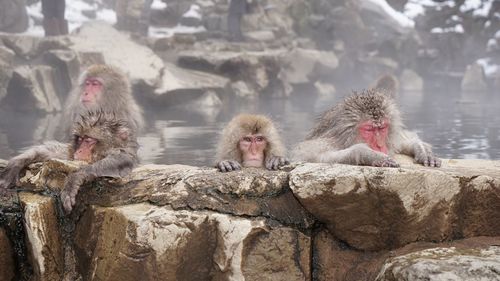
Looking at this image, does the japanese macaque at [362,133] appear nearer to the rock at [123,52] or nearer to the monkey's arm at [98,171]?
the monkey's arm at [98,171]

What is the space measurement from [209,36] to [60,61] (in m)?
5.78

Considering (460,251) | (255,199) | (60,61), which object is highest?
(60,61)

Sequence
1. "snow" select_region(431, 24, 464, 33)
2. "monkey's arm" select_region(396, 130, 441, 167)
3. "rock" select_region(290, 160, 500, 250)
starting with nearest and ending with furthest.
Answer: "rock" select_region(290, 160, 500, 250) → "monkey's arm" select_region(396, 130, 441, 167) → "snow" select_region(431, 24, 464, 33)

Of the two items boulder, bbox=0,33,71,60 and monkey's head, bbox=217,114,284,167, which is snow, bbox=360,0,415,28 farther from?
monkey's head, bbox=217,114,284,167

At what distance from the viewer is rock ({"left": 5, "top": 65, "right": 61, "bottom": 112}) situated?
1136 cm

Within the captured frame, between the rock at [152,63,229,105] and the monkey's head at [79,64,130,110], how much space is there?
7.06 m

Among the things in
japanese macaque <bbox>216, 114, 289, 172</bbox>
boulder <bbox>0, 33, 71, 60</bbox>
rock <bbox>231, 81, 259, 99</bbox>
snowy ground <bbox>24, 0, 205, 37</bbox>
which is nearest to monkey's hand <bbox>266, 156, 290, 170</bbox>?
japanese macaque <bbox>216, 114, 289, 172</bbox>

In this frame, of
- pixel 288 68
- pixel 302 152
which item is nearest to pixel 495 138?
pixel 302 152

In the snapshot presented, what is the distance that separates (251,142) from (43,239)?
1.38 metres

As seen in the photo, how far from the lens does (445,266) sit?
260cm

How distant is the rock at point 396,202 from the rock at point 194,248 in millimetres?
219

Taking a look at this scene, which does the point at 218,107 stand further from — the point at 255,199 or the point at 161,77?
the point at 255,199

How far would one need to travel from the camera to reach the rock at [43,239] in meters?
3.13

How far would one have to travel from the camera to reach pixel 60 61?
39.9 ft
